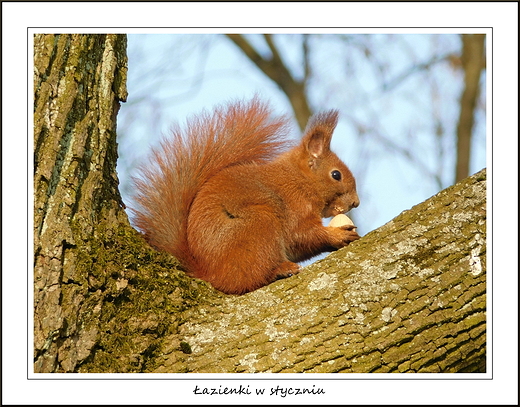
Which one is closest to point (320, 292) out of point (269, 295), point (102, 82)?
point (269, 295)

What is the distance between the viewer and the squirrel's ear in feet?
11.1

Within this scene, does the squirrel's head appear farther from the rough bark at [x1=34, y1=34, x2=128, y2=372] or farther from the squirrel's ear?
the rough bark at [x1=34, y1=34, x2=128, y2=372]

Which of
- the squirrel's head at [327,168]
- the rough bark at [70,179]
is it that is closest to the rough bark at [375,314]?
the rough bark at [70,179]

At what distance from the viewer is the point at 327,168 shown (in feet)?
11.0

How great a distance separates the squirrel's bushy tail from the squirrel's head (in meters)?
0.35

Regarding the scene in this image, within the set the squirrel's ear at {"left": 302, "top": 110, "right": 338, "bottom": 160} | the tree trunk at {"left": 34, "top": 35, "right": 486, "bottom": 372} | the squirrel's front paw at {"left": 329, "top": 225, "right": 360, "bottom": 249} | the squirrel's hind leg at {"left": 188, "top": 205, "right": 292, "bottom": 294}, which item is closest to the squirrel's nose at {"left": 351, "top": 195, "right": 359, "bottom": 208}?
the squirrel's ear at {"left": 302, "top": 110, "right": 338, "bottom": 160}

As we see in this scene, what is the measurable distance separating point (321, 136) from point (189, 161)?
3.16 ft

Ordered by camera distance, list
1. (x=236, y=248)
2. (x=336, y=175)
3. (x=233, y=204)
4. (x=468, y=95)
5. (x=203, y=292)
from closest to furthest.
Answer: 1. (x=203, y=292)
2. (x=236, y=248)
3. (x=233, y=204)
4. (x=336, y=175)
5. (x=468, y=95)

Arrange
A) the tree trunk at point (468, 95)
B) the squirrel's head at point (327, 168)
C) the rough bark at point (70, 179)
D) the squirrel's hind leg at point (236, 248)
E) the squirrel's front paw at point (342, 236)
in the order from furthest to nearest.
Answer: the tree trunk at point (468, 95)
the squirrel's head at point (327, 168)
the squirrel's front paw at point (342, 236)
the squirrel's hind leg at point (236, 248)
the rough bark at point (70, 179)

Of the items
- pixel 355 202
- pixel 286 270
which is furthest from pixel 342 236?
pixel 355 202

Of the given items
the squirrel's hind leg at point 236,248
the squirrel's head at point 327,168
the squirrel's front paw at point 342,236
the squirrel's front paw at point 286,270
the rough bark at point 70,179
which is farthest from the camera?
the squirrel's head at point 327,168

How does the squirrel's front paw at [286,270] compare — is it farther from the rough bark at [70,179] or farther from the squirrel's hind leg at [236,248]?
the rough bark at [70,179]

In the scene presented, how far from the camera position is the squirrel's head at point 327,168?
3.32 m

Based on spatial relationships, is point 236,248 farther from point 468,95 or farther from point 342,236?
point 468,95
